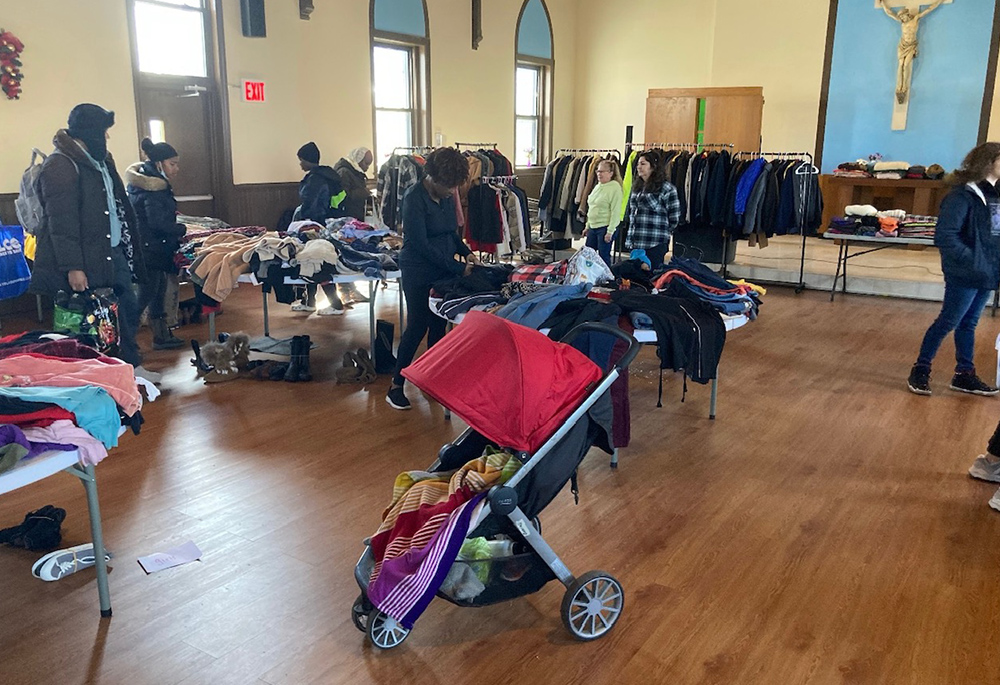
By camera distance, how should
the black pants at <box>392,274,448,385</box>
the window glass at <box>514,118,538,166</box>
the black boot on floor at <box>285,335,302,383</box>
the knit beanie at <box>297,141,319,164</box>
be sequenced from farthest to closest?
the window glass at <box>514,118,538,166</box> < the knit beanie at <box>297,141,319,164</box> < the black boot on floor at <box>285,335,302,383</box> < the black pants at <box>392,274,448,385</box>

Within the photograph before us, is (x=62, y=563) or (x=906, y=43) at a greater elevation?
(x=906, y=43)

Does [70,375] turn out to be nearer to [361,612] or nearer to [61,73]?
[361,612]

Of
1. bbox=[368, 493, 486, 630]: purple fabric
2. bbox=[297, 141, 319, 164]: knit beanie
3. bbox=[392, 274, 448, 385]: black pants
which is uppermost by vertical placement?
bbox=[297, 141, 319, 164]: knit beanie

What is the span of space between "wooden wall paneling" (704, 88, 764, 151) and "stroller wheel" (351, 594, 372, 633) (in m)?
9.40

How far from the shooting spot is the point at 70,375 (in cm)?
232

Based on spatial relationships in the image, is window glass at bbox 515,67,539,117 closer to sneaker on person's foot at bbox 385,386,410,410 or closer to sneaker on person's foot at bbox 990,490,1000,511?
sneaker on person's foot at bbox 385,386,410,410

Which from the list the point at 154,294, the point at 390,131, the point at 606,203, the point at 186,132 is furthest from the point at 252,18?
the point at 606,203

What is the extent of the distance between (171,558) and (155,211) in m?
3.10

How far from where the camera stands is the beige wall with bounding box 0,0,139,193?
253 inches

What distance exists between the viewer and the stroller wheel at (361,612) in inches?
97.3

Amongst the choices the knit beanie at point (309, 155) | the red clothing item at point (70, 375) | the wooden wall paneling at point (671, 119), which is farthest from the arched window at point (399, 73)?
the red clothing item at point (70, 375)

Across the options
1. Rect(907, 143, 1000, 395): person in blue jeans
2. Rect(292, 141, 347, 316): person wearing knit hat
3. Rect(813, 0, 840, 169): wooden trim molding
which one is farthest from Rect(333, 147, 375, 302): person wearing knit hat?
Rect(813, 0, 840, 169): wooden trim molding

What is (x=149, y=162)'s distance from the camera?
5422 millimetres

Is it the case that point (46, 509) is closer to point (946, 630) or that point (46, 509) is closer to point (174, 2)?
point (946, 630)
